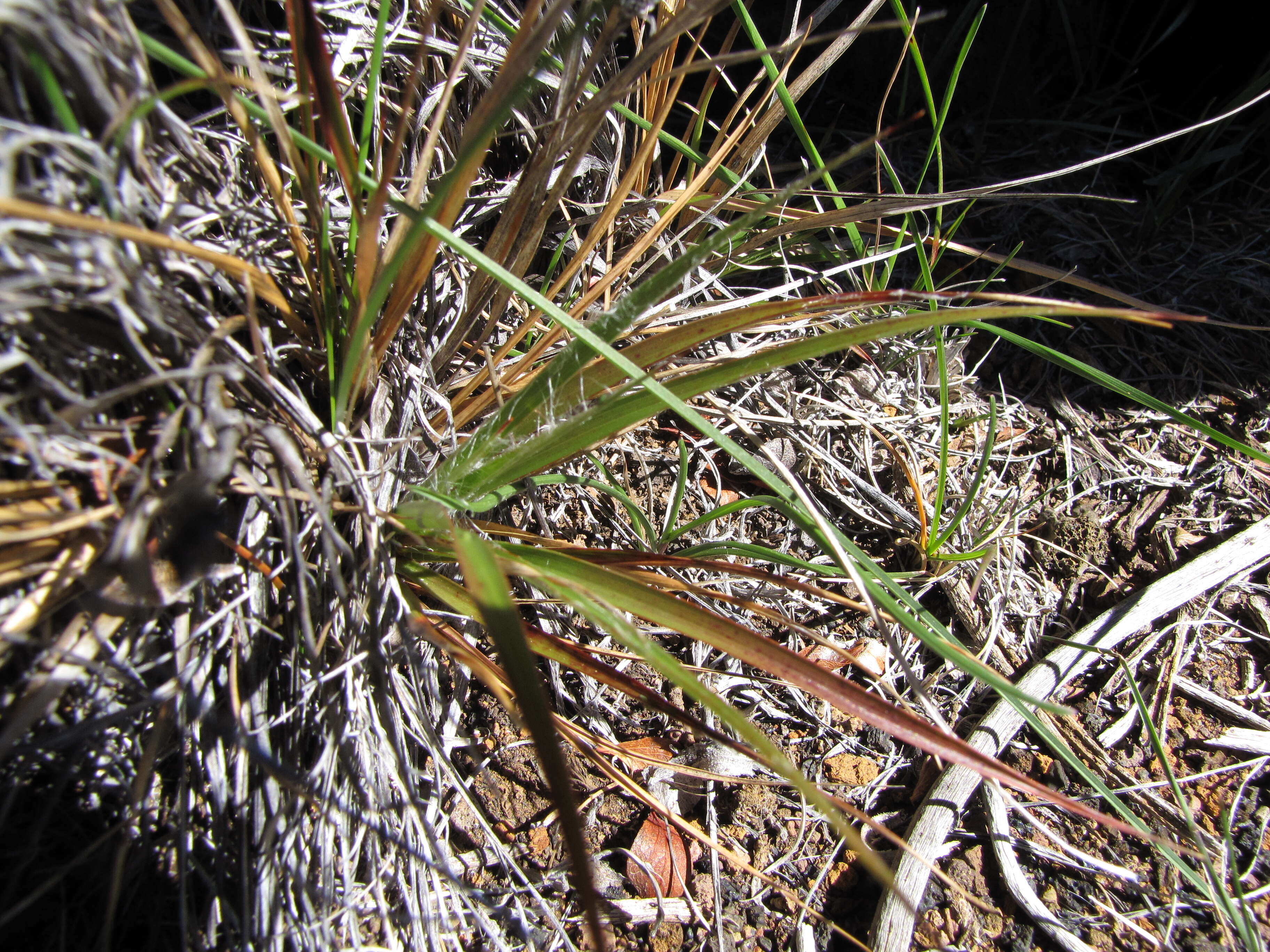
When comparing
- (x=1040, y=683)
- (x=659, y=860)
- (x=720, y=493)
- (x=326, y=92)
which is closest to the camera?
(x=326, y=92)

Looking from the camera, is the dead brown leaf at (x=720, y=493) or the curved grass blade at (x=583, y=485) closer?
the curved grass blade at (x=583, y=485)

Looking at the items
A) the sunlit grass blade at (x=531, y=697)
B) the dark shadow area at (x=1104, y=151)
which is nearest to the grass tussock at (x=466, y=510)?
the sunlit grass blade at (x=531, y=697)

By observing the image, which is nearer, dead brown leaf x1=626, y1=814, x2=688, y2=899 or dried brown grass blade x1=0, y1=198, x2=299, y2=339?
dried brown grass blade x1=0, y1=198, x2=299, y2=339

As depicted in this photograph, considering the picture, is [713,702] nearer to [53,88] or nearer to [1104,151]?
[53,88]

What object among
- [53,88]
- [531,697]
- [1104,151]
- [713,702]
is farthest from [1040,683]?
[53,88]

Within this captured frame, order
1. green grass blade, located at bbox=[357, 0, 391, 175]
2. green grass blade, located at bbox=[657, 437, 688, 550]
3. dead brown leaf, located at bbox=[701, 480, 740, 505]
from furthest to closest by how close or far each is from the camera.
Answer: dead brown leaf, located at bbox=[701, 480, 740, 505], green grass blade, located at bbox=[657, 437, 688, 550], green grass blade, located at bbox=[357, 0, 391, 175]

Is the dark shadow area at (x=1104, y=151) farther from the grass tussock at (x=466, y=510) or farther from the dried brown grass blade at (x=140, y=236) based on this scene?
the dried brown grass blade at (x=140, y=236)

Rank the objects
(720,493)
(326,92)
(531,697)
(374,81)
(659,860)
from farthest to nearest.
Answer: (720,493)
(659,860)
(374,81)
(326,92)
(531,697)

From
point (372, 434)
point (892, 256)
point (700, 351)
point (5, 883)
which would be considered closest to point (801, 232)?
point (892, 256)

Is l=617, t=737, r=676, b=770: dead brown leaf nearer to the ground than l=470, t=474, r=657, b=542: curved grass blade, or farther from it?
nearer to the ground

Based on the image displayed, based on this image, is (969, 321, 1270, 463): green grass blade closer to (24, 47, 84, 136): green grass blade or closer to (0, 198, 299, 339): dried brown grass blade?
(0, 198, 299, 339): dried brown grass blade

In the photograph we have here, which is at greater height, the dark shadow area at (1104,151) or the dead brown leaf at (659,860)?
the dark shadow area at (1104,151)

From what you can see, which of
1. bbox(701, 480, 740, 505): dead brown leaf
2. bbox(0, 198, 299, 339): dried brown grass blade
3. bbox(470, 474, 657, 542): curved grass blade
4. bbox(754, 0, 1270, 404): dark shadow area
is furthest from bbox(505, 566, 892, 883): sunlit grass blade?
bbox(754, 0, 1270, 404): dark shadow area
